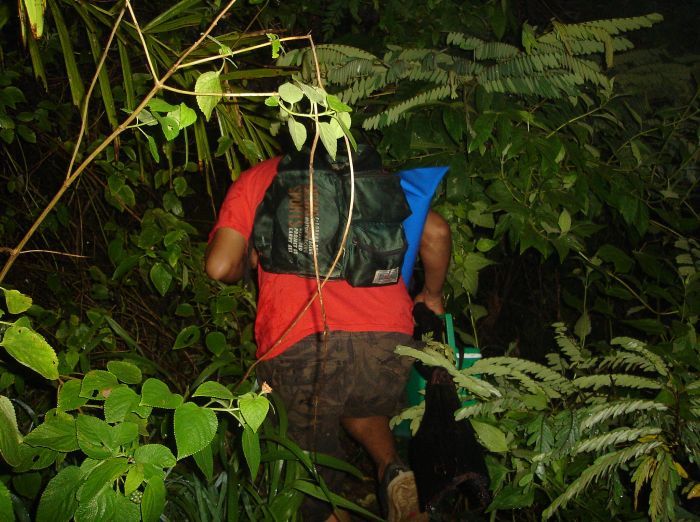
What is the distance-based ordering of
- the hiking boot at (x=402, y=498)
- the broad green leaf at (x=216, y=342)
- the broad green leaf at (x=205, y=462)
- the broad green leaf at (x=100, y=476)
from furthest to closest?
the broad green leaf at (x=216, y=342) < the hiking boot at (x=402, y=498) < the broad green leaf at (x=205, y=462) < the broad green leaf at (x=100, y=476)

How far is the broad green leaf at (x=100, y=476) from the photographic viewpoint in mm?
934

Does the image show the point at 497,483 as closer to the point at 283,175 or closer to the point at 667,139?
the point at 283,175

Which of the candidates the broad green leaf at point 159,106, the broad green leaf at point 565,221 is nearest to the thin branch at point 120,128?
the broad green leaf at point 159,106

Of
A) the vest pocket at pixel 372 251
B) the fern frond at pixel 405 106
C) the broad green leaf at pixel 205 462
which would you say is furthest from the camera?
the fern frond at pixel 405 106

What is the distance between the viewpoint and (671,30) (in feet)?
11.2

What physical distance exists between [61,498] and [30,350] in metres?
0.28

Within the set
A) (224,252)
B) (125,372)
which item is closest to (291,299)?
(224,252)

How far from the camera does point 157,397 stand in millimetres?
1007

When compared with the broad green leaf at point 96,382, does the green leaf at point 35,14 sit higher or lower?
higher

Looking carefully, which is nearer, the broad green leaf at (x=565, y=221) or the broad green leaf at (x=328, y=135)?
the broad green leaf at (x=328, y=135)

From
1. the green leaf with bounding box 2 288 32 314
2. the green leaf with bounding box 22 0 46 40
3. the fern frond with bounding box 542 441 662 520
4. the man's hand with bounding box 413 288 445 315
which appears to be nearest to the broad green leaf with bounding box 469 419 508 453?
the fern frond with bounding box 542 441 662 520

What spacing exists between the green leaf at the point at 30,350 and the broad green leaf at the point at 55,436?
16 centimetres

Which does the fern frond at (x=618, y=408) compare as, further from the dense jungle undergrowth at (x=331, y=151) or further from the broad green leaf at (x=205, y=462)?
the broad green leaf at (x=205, y=462)

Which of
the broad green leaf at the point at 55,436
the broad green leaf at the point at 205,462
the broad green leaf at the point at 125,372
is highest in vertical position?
the broad green leaf at the point at 125,372
